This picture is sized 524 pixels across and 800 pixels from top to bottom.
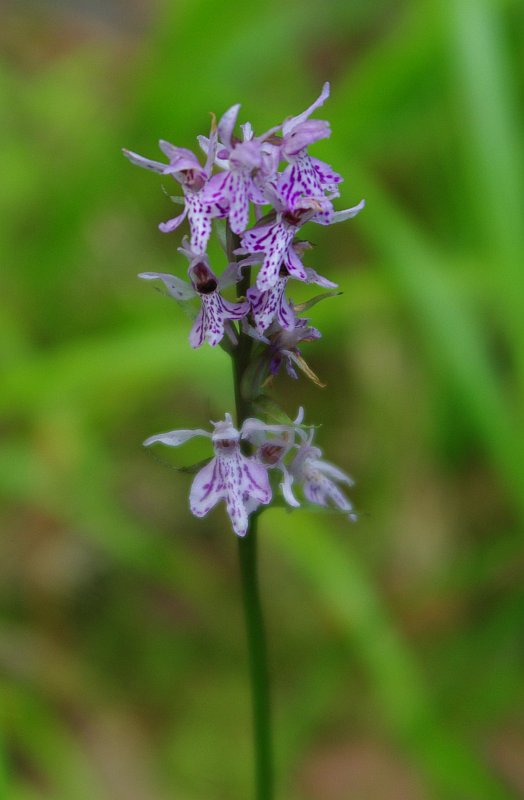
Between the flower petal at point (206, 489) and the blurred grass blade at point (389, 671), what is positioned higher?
the flower petal at point (206, 489)

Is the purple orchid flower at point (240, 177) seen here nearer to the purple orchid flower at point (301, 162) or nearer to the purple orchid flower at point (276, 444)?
the purple orchid flower at point (301, 162)

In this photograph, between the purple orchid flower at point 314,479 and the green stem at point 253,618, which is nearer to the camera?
the green stem at point 253,618

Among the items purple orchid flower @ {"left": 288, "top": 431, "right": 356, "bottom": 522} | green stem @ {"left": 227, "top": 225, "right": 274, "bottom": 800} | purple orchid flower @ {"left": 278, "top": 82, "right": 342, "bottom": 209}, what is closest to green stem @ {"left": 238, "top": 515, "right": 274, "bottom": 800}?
green stem @ {"left": 227, "top": 225, "right": 274, "bottom": 800}

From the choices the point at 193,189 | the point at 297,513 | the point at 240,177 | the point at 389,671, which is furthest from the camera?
the point at 297,513

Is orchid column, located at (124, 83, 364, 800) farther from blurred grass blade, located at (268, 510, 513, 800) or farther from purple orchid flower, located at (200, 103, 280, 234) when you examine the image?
blurred grass blade, located at (268, 510, 513, 800)

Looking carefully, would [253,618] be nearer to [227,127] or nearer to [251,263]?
[251,263]

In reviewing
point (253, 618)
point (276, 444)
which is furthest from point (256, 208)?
point (253, 618)

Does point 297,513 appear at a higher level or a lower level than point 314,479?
lower

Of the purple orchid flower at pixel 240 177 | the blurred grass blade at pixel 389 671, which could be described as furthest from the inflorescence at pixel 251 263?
the blurred grass blade at pixel 389 671
